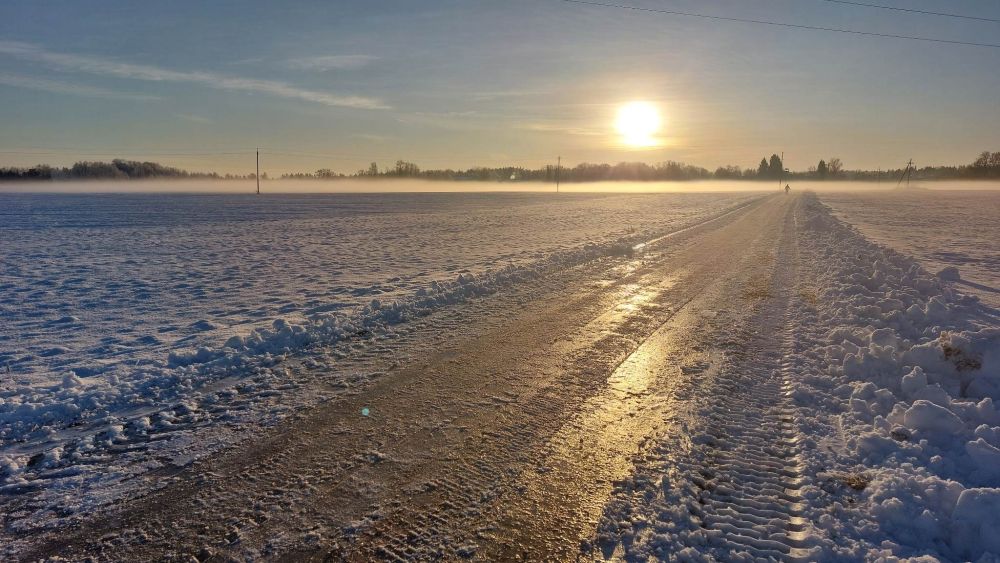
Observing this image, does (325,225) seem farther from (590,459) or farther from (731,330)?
(590,459)

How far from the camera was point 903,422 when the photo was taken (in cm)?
445

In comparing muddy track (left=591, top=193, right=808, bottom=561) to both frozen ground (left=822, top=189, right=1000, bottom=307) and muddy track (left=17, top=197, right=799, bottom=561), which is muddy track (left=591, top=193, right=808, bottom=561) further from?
frozen ground (left=822, top=189, right=1000, bottom=307)

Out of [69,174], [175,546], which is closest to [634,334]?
[175,546]

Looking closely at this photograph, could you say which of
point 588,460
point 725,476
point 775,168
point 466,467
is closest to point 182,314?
point 466,467

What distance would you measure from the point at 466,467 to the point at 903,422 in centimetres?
382

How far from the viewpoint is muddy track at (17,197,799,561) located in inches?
125

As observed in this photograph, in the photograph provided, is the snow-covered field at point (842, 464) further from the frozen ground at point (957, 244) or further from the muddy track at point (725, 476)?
the frozen ground at point (957, 244)

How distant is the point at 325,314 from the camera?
28.1 feet

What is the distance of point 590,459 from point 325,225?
2722 centimetres

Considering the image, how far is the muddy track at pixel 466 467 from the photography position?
317cm

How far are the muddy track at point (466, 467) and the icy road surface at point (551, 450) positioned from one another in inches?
0.8

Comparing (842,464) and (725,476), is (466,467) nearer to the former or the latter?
(725,476)

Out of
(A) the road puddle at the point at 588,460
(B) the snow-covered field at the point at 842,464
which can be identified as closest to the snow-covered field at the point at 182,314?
(A) the road puddle at the point at 588,460

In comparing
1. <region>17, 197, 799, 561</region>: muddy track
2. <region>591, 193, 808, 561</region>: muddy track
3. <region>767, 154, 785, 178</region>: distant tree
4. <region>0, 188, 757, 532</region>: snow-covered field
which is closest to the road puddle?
<region>17, 197, 799, 561</region>: muddy track
